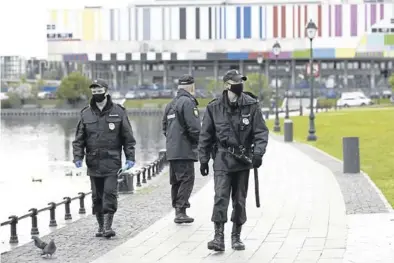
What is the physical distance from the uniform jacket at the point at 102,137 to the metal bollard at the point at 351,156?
10.1m

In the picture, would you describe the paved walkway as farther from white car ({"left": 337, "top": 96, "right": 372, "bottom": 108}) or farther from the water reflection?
white car ({"left": 337, "top": 96, "right": 372, "bottom": 108})

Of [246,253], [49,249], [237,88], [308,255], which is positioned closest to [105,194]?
[49,249]

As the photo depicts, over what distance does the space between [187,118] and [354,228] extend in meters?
2.89

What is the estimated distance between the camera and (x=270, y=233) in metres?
11.6

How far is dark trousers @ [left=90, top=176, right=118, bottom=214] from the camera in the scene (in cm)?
1162

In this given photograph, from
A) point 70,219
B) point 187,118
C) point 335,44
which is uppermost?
point 335,44

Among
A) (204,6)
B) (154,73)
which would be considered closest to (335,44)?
(204,6)

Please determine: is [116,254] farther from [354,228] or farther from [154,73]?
[154,73]

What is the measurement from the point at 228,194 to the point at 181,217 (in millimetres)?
2709

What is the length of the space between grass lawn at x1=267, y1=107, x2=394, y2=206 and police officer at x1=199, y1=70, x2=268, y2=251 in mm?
5045

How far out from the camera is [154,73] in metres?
150

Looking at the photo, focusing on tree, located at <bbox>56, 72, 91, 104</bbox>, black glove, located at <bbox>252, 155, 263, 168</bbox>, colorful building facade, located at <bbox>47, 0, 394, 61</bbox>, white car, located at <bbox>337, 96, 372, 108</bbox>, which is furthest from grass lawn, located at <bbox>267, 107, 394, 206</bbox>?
colorful building facade, located at <bbox>47, 0, 394, 61</bbox>

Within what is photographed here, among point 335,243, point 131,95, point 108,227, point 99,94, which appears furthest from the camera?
point 131,95

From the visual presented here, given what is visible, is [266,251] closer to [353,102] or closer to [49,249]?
[49,249]
